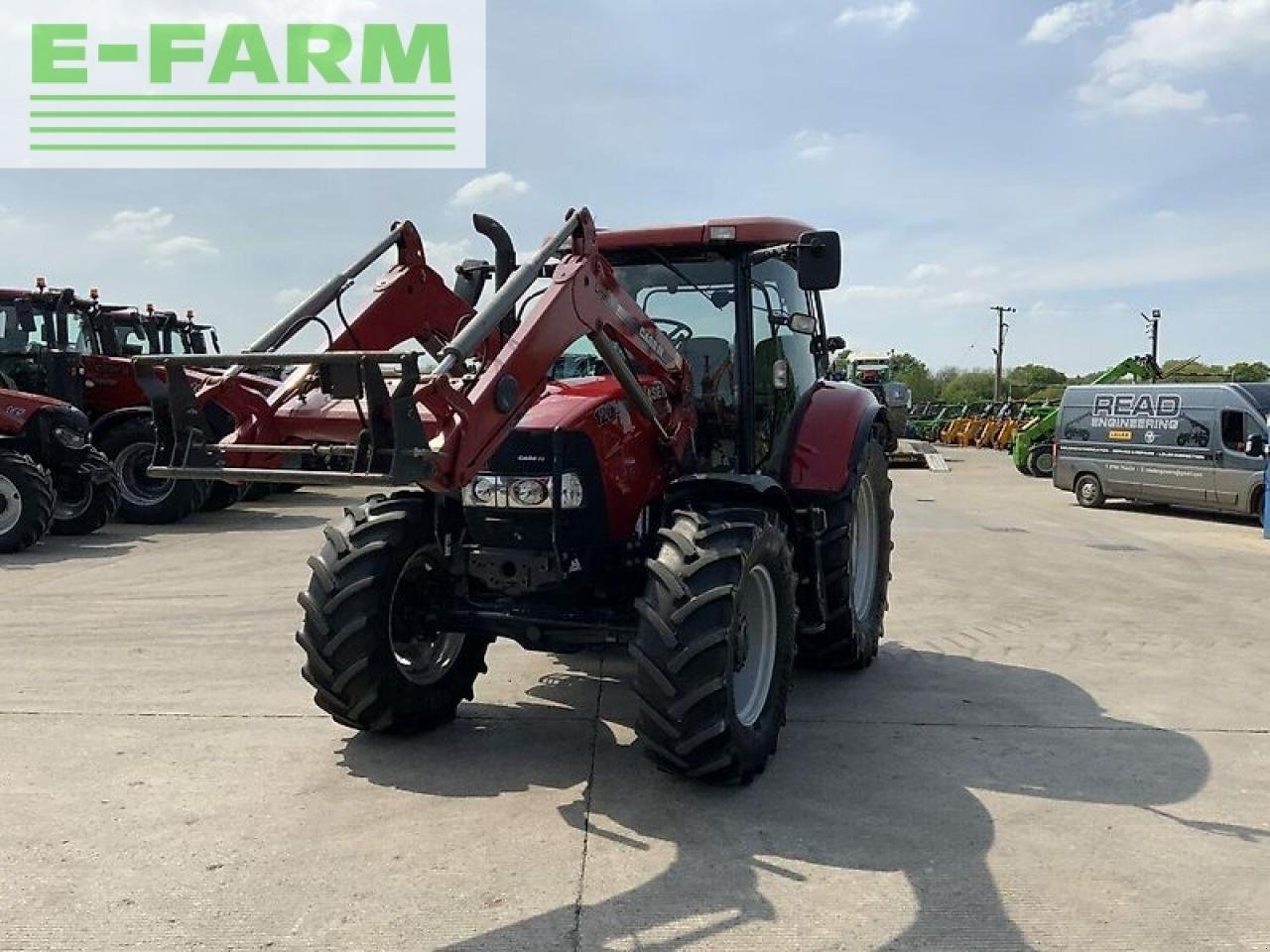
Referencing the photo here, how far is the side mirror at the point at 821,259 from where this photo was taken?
4.59 metres

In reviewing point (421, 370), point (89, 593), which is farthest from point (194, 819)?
point (89, 593)

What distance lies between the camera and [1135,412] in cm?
1603

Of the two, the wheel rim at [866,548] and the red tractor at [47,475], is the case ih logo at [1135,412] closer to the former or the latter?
the wheel rim at [866,548]

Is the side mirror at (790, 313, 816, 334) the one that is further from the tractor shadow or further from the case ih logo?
the case ih logo

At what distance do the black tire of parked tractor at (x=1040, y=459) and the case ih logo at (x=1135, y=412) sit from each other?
639 cm

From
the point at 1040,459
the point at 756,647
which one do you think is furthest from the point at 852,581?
the point at 1040,459

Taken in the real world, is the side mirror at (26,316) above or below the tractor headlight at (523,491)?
above

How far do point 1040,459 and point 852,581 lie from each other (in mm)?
19211

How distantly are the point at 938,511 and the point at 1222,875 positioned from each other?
12.2 metres

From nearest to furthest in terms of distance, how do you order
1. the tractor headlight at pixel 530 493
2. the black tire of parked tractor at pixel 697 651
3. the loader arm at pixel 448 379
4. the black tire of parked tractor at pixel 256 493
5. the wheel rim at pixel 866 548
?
the loader arm at pixel 448 379 → the black tire of parked tractor at pixel 697 651 → the tractor headlight at pixel 530 493 → the wheel rim at pixel 866 548 → the black tire of parked tractor at pixel 256 493

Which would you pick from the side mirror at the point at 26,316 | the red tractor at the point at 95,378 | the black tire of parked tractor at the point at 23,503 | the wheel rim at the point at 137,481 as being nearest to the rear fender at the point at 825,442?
the black tire of parked tractor at the point at 23,503

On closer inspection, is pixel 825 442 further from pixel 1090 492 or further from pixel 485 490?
pixel 1090 492

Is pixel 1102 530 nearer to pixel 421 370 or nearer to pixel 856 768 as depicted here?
pixel 856 768

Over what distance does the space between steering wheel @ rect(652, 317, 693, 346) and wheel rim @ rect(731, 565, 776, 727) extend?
1.40m
